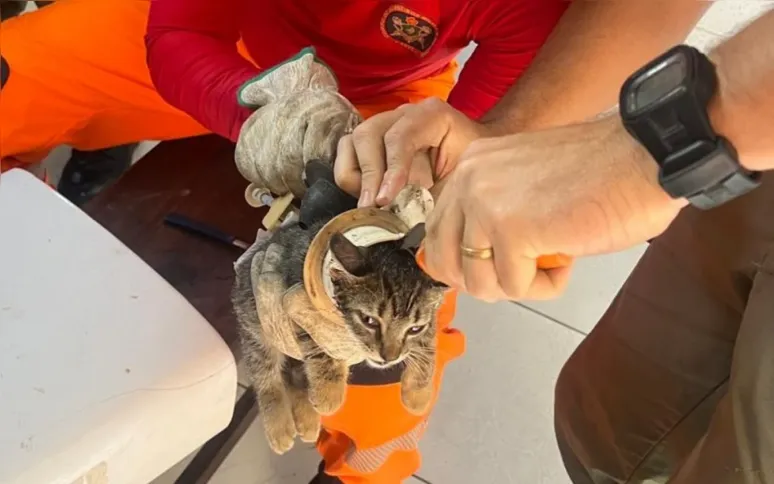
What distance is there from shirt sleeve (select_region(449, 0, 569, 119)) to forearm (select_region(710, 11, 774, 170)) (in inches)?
15.8

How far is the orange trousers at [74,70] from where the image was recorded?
108cm

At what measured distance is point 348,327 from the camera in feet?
2.14

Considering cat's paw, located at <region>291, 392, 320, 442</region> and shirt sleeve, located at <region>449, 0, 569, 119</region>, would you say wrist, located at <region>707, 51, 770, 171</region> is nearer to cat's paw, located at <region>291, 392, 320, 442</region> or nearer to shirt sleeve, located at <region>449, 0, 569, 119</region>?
shirt sleeve, located at <region>449, 0, 569, 119</region>

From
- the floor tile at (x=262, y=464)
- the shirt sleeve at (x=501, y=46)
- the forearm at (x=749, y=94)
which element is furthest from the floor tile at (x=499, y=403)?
the forearm at (x=749, y=94)

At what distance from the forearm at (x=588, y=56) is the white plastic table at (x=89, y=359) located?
15.1 inches

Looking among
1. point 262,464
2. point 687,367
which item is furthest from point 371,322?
point 262,464

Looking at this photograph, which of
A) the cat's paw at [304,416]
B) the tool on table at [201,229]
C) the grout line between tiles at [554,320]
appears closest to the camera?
the cat's paw at [304,416]

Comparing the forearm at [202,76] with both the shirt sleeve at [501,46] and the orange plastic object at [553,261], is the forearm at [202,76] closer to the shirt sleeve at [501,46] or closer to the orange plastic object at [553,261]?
the shirt sleeve at [501,46]

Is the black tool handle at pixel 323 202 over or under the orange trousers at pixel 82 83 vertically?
over

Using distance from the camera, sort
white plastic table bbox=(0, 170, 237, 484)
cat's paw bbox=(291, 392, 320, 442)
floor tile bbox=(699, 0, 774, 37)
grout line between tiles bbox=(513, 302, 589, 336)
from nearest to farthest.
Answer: white plastic table bbox=(0, 170, 237, 484), cat's paw bbox=(291, 392, 320, 442), grout line between tiles bbox=(513, 302, 589, 336), floor tile bbox=(699, 0, 774, 37)

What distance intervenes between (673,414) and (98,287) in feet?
1.97

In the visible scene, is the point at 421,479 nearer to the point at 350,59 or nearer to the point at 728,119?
the point at 350,59

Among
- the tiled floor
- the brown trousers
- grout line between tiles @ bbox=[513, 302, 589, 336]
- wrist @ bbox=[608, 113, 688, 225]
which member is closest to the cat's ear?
wrist @ bbox=[608, 113, 688, 225]

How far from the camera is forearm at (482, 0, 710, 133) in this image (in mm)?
767
